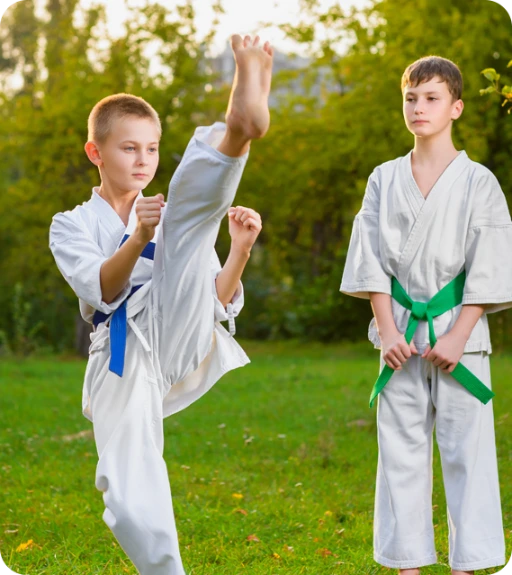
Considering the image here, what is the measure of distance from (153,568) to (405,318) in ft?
4.43

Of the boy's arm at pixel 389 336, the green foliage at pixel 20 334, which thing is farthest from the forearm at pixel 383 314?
the green foliage at pixel 20 334

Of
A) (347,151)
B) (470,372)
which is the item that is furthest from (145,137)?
(347,151)

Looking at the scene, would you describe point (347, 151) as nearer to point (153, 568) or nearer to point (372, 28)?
point (372, 28)

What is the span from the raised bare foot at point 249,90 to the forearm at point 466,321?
4.15 feet

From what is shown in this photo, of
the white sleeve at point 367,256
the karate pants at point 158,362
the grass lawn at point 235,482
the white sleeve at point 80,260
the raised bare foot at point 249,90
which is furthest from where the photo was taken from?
the grass lawn at point 235,482

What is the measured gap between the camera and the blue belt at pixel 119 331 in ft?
10.0

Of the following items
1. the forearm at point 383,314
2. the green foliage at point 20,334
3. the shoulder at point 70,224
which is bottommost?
the green foliage at point 20,334

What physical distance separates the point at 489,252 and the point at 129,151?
1426mm

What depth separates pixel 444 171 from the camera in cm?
354

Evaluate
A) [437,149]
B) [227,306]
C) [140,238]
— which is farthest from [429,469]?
[140,238]

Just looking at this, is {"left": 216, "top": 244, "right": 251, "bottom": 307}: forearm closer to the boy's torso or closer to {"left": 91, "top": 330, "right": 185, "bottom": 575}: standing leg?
{"left": 91, "top": 330, "right": 185, "bottom": 575}: standing leg

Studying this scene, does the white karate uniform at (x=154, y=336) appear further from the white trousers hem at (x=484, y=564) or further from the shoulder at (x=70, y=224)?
the white trousers hem at (x=484, y=564)

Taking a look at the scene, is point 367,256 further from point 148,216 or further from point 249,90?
point 249,90

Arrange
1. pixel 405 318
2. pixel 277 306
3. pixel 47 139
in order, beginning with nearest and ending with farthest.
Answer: pixel 405 318, pixel 47 139, pixel 277 306
